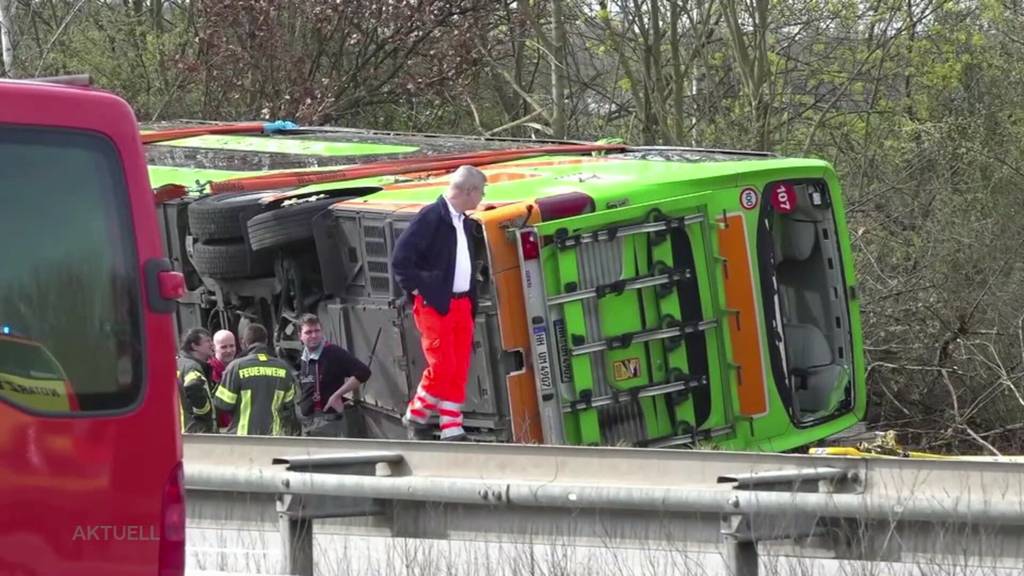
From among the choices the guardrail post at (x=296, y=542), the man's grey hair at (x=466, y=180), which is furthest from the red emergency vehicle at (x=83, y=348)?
the man's grey hair at (x=466, y=180)

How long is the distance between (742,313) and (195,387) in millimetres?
3072

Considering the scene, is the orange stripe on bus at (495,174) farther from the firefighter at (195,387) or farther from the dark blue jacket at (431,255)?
the firefighter at (195,387)

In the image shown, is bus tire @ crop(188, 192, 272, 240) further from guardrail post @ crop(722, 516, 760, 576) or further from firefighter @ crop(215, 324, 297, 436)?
guardrail post @ crop(722, 516, 760, 576)

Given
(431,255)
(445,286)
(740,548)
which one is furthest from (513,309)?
(740,548)

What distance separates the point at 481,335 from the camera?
8.88 meters

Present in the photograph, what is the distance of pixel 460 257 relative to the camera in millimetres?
8672

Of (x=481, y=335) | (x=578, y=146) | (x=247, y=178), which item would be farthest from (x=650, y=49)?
(x=481, y=335)

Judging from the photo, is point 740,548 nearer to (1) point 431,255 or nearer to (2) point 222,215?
(1) point 431,255

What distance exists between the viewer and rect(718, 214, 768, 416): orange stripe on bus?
9.38m

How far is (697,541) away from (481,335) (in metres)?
3.87

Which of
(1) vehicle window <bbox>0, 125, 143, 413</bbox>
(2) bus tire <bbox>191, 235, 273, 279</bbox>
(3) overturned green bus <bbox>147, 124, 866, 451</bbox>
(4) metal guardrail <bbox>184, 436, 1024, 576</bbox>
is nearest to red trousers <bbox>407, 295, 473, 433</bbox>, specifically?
(3) overturned green bus <bbox>147, 124, 866, 451</bbox>

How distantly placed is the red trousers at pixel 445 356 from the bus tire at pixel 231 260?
1.53m

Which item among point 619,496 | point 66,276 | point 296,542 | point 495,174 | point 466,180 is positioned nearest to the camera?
point 66,276

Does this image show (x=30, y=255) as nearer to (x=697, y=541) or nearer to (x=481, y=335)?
(x=697, y=541)
